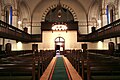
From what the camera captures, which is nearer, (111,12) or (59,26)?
(111,12)

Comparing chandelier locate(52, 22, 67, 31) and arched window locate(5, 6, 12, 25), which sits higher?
arched window locate(5, 6, 12, 25)

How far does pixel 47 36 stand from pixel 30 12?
5746 millimetres

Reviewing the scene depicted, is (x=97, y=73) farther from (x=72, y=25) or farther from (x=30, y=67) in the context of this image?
(x=72, y=25)


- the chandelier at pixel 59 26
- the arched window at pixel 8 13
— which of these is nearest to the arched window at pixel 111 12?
the chandelier at pixel 59 26

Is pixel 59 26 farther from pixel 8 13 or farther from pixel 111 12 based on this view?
pixel 111 12

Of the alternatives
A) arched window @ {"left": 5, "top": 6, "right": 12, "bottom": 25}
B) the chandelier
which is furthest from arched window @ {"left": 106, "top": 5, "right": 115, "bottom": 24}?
arched window @ {"left": 5, "top": 6, "right": 12, "bottom": 25}

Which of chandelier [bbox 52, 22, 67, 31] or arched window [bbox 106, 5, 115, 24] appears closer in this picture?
arched window [bbox 106, 5, 115, 24]

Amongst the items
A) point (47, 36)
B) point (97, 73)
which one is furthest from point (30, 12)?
point (97, 73)

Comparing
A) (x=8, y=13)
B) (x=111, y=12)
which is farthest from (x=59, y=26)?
(x=111, y=12)

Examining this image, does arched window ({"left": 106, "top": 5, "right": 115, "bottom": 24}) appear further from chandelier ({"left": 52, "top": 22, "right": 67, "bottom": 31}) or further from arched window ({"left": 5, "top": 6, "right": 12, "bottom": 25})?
arched window ({"left": 5, "top": 6, "right": 12, "bottom": 25})

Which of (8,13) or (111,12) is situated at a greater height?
(111,12)

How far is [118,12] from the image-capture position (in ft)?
84.3

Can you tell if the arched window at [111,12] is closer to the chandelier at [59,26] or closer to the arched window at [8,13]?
the chandelier at [59,26]

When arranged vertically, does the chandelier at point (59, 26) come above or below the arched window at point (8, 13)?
below
